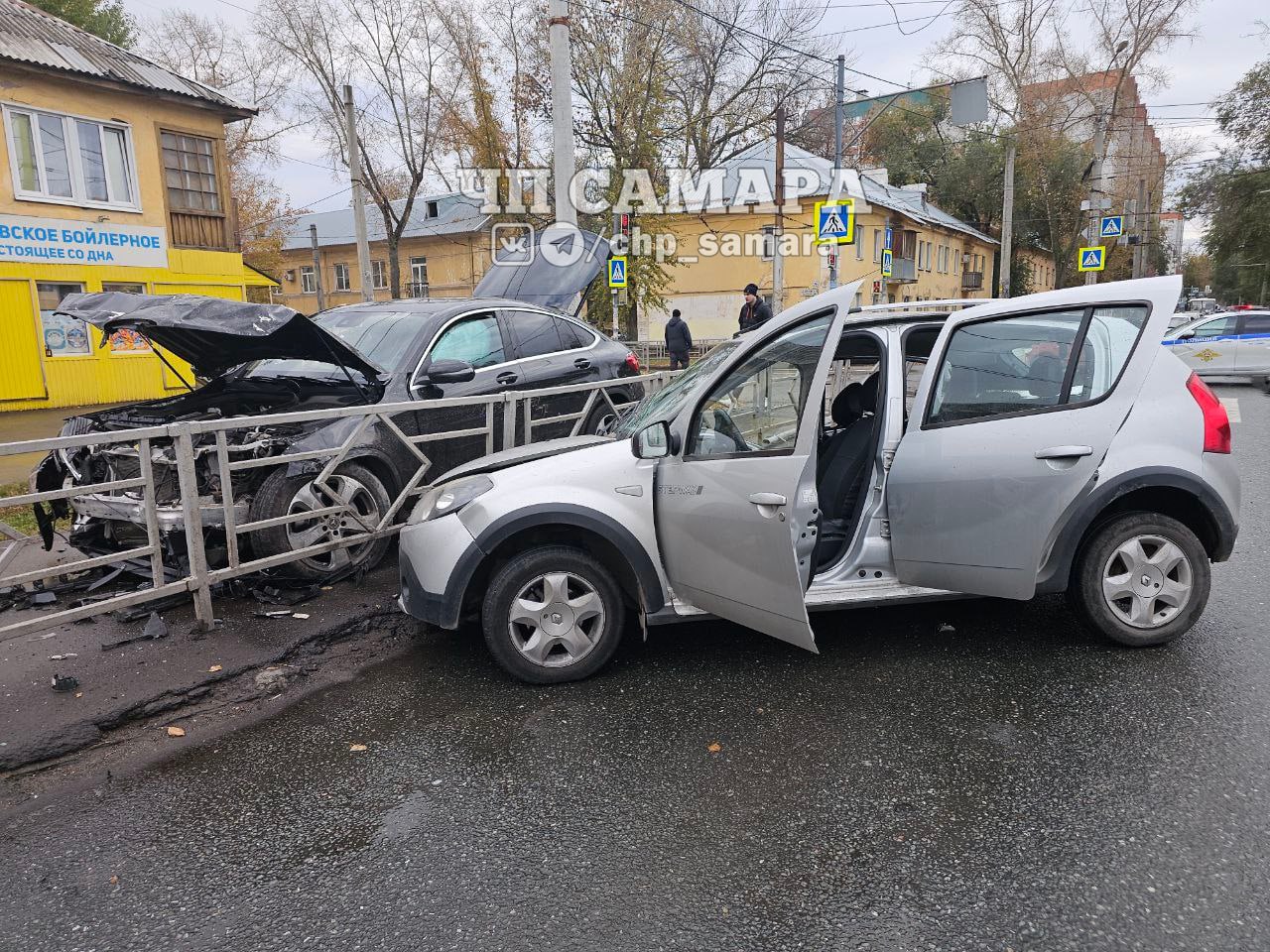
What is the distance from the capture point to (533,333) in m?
7.50

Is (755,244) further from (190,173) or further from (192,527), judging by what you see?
(192,527)

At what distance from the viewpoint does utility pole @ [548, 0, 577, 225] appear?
1163 cm

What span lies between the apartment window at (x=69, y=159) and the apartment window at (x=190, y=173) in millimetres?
924

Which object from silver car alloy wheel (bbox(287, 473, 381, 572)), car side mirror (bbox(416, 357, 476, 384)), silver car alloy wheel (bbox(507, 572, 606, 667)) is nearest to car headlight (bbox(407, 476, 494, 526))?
silver car alloy wheel (bbox(507, 572, 606, 667))

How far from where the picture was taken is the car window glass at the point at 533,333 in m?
7.35

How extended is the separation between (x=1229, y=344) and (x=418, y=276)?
3824 cm

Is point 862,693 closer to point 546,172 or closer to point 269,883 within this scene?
point 269,883

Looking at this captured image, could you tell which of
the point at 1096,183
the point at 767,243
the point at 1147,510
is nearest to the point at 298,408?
the point at 1147,510

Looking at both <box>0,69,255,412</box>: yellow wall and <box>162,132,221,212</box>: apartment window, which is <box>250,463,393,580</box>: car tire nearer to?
<box>0,69,255,412</box>: yellow wall

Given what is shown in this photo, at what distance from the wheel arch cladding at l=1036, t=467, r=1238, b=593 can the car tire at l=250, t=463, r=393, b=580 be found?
13.6ft

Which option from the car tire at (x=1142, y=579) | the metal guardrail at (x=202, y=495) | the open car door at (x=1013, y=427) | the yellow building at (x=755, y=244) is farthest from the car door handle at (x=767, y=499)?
the yellow building at (x=755, y=244)

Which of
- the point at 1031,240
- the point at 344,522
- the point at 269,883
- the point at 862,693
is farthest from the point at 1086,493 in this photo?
the point at 1031,240

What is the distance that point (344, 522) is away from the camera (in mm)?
5555

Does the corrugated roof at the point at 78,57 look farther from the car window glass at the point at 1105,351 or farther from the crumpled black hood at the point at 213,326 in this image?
the car window glass at the point at 1105,351
